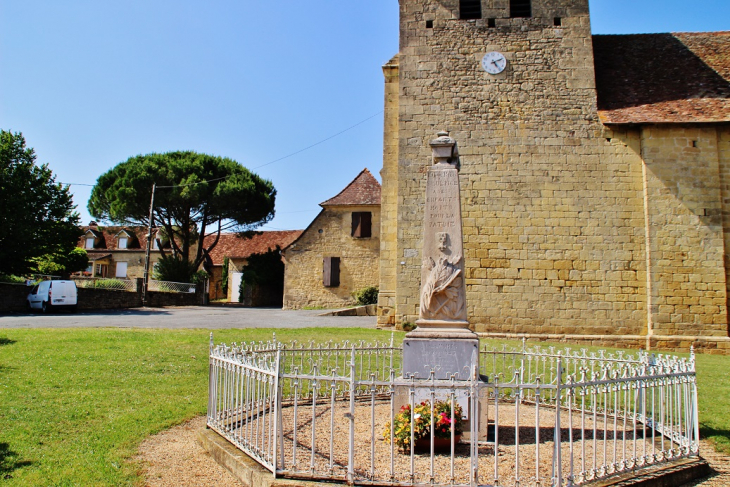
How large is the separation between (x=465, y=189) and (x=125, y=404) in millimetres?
10417

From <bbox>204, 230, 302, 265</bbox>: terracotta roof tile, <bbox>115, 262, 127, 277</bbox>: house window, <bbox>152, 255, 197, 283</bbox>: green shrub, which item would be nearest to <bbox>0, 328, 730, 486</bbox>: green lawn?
<bbox>152, 255, 197, 283</bbox>: green shrub

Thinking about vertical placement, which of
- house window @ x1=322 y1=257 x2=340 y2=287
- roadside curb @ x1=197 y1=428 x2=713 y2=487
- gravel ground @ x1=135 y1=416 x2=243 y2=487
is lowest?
gravel ground @ x1=135 y1=416 x2=243 y2=487

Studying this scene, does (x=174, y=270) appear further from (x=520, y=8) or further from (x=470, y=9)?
(x=520, y=8)

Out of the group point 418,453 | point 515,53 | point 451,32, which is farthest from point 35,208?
point 418,453

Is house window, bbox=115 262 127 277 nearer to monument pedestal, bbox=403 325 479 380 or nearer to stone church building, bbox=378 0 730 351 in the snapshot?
stone church building, bbox=378 0 730 351

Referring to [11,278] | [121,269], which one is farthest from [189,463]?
[121,269]

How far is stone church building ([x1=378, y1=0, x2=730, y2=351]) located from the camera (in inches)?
546

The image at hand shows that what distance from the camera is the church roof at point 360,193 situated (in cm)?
2675

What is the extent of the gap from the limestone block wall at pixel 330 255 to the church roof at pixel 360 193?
29 centimetres

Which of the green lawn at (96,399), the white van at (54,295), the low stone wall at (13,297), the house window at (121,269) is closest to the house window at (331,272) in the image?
the white van at (54,295)

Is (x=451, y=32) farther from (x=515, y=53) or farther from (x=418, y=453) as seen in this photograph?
(x=418, y=453)

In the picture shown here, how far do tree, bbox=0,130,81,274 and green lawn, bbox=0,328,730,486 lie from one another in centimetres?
1248

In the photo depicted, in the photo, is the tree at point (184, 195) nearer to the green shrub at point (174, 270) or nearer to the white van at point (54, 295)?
the green shrub at point (174, 270)

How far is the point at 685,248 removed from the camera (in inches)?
545
